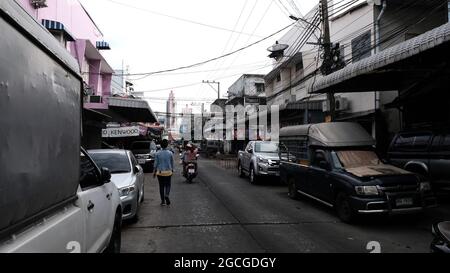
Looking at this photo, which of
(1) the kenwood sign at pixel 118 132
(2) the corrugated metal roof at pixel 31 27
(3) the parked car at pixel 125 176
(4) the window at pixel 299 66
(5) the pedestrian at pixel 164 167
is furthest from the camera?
(4) the window at pixel 299 66

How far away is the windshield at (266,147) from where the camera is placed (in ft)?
57.3

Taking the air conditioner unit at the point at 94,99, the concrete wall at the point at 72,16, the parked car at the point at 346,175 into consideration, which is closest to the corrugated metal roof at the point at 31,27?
the parked car at the point at 346,175

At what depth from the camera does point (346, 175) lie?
912 cm

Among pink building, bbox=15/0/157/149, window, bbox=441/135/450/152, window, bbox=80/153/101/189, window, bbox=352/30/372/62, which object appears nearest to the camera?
window, bbox=80/153/101/189

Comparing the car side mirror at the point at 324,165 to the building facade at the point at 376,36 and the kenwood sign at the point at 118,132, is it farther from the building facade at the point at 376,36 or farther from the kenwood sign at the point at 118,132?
the kenwood sign at the point at 118,132

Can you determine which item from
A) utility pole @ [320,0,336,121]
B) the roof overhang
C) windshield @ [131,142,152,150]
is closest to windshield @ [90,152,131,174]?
utility pole @ [320,0,336,121]

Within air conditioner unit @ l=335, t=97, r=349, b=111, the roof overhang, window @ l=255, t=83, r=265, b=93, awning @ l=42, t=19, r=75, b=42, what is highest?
window @ l=255, t=83, r=265, b=93

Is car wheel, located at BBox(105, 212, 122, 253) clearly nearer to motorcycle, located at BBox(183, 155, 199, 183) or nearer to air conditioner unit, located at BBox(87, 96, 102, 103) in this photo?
motorcycle, located at BBox(183, 155, 199, 183)

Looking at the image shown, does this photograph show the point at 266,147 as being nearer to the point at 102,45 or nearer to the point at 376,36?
the point at 376,36

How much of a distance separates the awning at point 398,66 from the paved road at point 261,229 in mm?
4031

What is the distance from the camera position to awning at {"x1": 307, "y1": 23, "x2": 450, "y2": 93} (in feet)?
33.3

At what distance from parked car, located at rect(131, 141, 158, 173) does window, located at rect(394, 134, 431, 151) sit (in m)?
14.0
